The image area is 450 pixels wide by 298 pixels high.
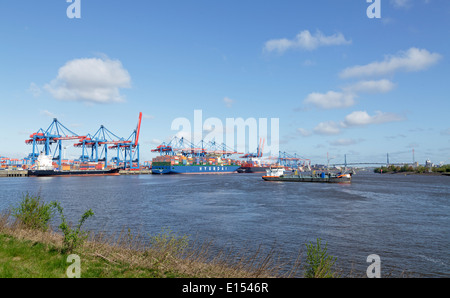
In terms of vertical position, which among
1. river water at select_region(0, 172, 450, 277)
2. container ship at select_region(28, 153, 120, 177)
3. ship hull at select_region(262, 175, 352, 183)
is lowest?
ship hull at select_region(262, 175, 352, 183)

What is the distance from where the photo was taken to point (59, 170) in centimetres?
12781

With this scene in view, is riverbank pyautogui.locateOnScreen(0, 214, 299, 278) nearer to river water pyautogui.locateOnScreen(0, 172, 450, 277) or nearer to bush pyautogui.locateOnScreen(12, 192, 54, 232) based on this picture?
bush pyautogui.locateOnScreen(12, 192, 54, 232)

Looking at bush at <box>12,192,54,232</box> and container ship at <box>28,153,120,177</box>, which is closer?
bush at <box>12,192,54,232</box>

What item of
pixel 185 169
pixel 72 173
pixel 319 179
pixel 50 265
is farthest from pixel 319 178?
pixel 72 173

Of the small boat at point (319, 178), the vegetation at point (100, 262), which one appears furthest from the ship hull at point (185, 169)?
the vegetation at point (100, 262)

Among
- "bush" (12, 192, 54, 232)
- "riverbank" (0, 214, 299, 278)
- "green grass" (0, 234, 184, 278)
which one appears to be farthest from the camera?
"bush" (12, 192, 54, 232)

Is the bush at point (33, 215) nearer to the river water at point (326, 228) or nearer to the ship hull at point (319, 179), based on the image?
the river water at point (326, 228)

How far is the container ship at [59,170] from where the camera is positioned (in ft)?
381

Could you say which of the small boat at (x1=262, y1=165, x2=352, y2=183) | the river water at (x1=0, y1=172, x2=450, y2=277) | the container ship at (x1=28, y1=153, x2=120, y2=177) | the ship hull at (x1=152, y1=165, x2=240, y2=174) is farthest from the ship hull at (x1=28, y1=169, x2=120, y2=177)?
the river water at (x1=0, y1=172, x2=450, y2=277)

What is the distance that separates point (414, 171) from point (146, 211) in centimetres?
21708

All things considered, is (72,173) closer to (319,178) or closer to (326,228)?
(319,178)

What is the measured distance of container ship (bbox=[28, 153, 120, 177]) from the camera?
4577 inches
